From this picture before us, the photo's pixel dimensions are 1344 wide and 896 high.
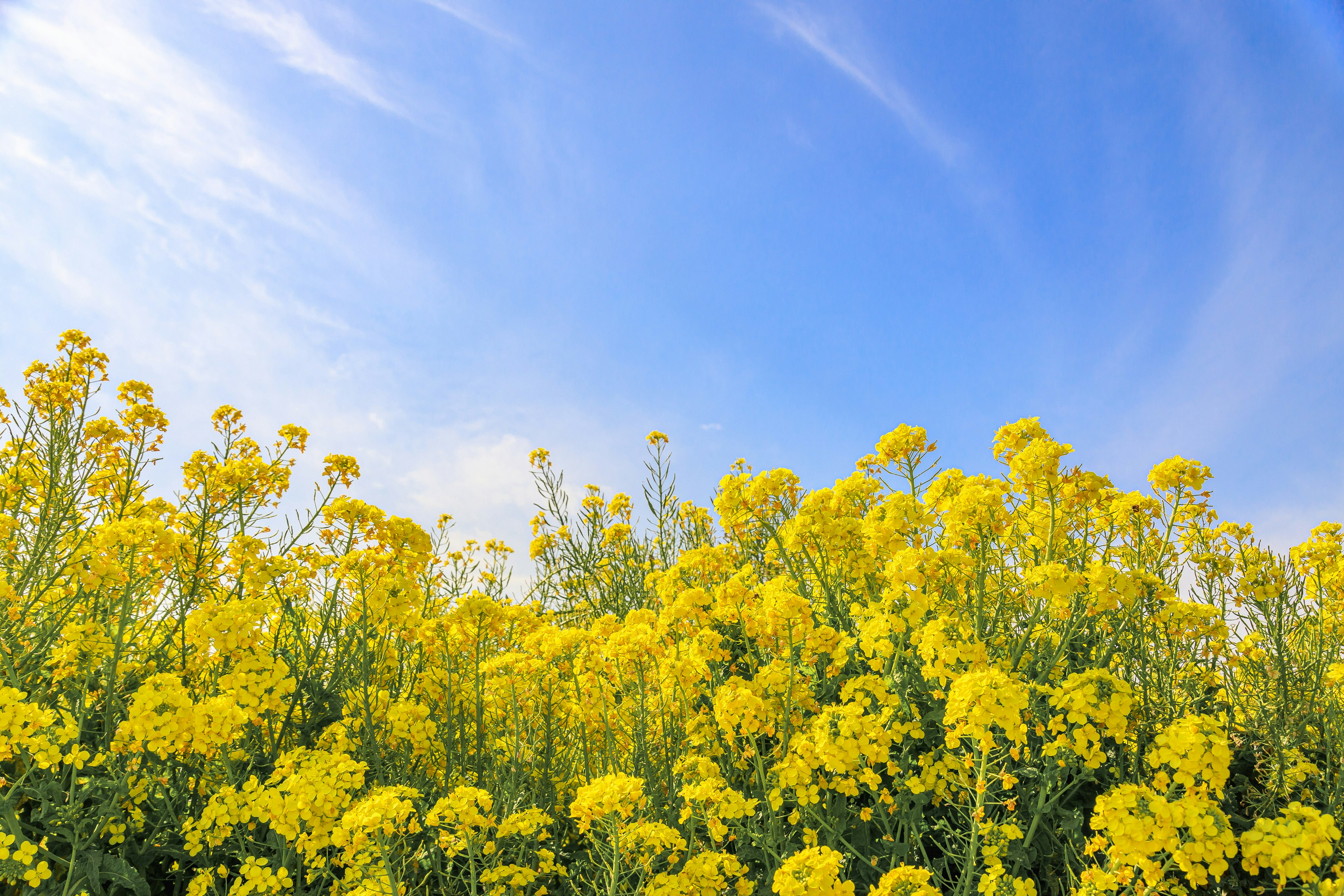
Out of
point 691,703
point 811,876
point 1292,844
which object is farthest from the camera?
point 691,703

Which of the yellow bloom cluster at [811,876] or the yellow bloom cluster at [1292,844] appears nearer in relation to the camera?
the yellow bloom cluster at [1292,844]

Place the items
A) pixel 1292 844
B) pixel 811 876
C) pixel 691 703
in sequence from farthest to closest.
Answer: pixel 691 703
pixel 811 876
pixel 1292 844

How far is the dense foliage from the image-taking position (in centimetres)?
243

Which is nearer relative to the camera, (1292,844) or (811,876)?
(1292,844)

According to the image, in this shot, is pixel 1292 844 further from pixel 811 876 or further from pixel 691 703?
pixel 691 703

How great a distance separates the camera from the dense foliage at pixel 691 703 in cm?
243

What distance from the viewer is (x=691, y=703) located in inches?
138

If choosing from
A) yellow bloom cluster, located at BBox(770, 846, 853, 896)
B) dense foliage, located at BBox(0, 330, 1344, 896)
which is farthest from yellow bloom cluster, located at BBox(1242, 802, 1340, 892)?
yellow bloom cluster, located at BBox(770, 846, 853, 896)

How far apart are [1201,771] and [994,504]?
146 centimetres

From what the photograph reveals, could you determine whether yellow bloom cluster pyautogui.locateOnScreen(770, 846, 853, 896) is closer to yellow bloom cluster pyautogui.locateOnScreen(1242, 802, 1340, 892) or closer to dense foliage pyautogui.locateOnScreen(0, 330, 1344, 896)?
dense foliage pyautogui.locateOnScreen(0, 330, 1344, 896)

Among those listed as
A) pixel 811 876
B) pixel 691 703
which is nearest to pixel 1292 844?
pixel 811 876

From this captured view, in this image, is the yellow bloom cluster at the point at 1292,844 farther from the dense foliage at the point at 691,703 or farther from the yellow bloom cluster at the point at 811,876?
the yellow bloom cluster at the point at 811,876

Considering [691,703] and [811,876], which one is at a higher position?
[691,703]

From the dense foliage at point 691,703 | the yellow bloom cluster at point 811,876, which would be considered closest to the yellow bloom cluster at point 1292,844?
the dense foliage at point 691,703
